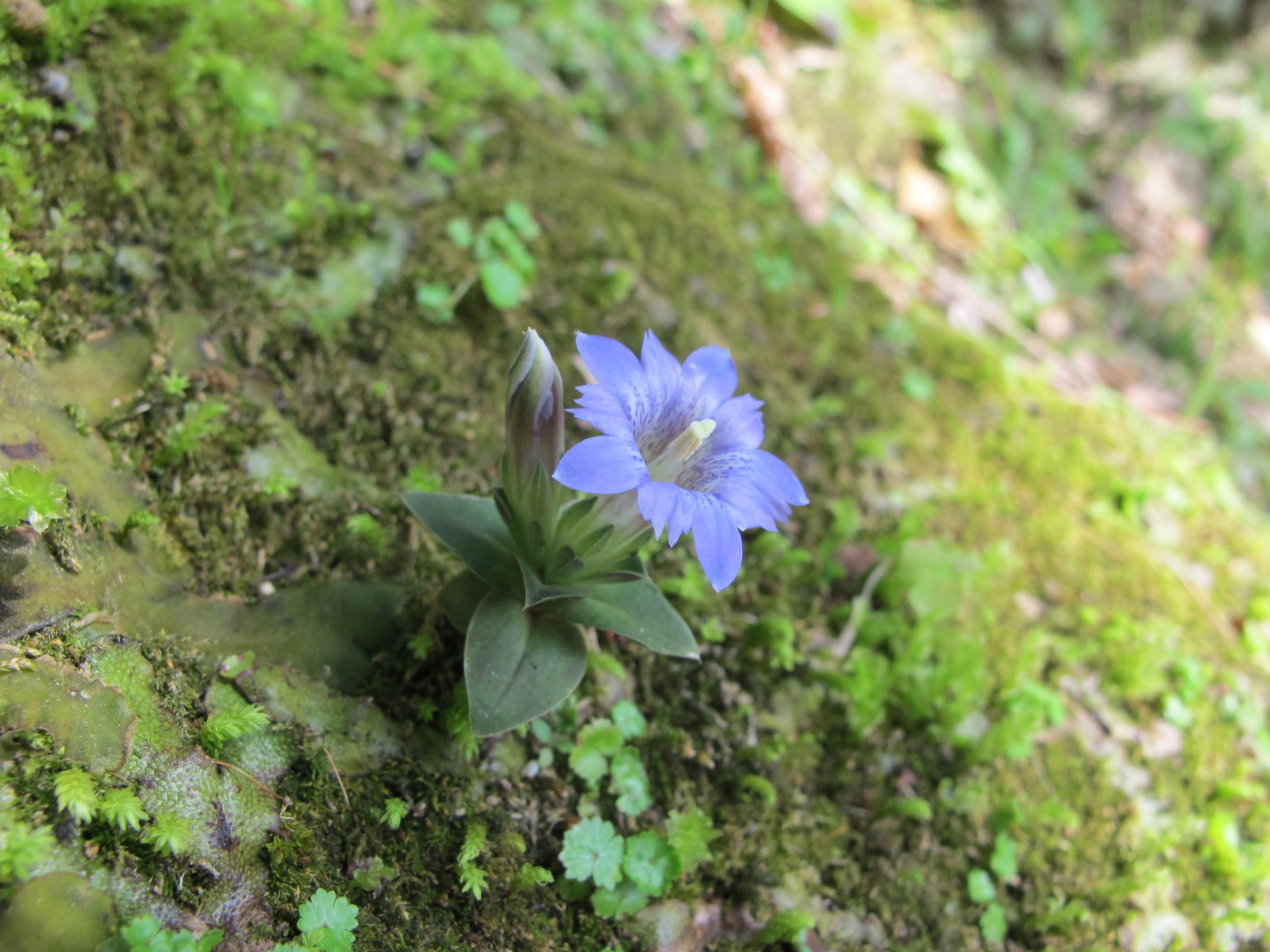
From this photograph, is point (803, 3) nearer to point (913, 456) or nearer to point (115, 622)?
point (913, 456)

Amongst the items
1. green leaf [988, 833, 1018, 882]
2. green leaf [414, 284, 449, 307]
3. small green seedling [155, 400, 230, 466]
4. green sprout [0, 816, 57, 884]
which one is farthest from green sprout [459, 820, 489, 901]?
green leaf [414, 284, 449, 307]

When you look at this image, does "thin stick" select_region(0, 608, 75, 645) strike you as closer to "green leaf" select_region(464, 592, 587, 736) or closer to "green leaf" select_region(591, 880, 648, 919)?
"green leaf" select_region(464, 592, 587, 736)

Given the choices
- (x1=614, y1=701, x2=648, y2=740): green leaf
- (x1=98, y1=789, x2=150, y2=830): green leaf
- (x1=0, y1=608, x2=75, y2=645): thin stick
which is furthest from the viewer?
(x1=614, y1=701, x2=648, y2=740): green leaf

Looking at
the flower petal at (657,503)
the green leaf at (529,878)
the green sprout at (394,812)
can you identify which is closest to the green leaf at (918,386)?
the flower petal at (657,503)

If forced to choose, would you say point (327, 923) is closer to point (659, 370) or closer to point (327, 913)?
point (327, 913)

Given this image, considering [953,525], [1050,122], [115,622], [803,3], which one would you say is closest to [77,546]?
[115,622]
